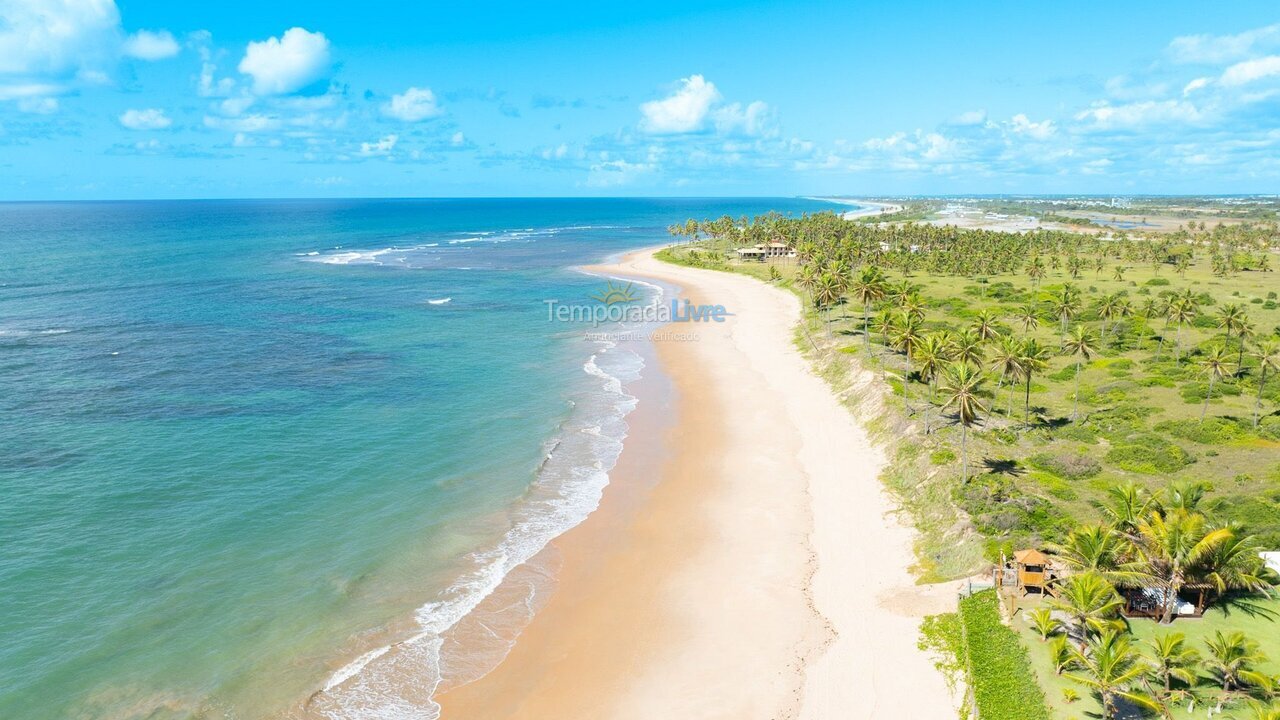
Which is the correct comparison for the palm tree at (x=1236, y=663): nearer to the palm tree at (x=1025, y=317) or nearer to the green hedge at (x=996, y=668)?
the green hedge at (x=996, y=668)

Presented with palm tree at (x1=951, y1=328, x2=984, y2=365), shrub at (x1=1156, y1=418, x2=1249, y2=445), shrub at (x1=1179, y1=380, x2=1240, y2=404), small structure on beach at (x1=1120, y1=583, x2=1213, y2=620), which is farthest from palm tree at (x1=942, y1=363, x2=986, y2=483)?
shrub at (x1=1179, y1=380, x2=1240, y2=404)

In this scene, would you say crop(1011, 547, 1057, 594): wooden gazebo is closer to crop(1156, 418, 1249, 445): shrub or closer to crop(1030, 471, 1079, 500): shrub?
crop(1030, 471, 1079, 500): shrub

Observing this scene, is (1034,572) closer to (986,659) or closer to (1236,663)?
(986,659)

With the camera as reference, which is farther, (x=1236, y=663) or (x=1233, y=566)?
(x=1233, y=566)

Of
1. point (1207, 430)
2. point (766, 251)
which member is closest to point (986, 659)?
point (1207, 430)

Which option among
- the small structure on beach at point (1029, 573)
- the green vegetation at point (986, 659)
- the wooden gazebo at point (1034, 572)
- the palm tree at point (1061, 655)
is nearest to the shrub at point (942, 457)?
the small structure on beach at point (1029, 573)

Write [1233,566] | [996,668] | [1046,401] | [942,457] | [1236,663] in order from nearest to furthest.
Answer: [1236,663] < [996,668] < [1233,566] < [942,457] < [1046,401]

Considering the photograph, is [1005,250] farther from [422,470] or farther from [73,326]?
[73,326]
